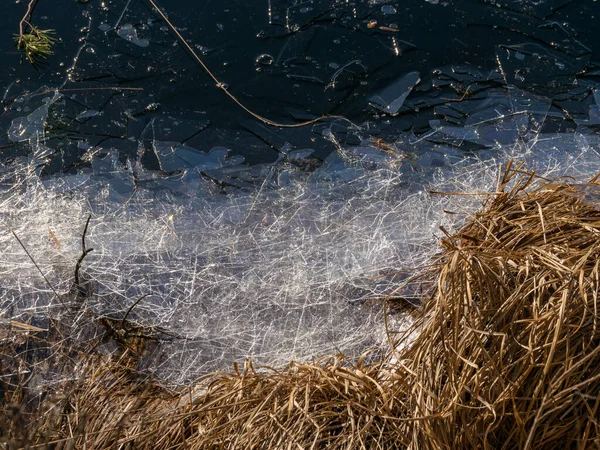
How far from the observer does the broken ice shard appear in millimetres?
3658

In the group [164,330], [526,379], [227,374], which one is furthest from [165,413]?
[526,379]

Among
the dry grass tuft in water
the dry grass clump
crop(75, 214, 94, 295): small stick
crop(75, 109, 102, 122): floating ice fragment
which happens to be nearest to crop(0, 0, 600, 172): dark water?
crop(75, 109, 102, 122): floating ice fragment

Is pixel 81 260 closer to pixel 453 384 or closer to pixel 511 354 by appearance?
pixel 453 384

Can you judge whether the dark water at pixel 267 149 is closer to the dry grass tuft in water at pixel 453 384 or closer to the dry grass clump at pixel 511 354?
the dry grass tuft in water at pixel 453 384

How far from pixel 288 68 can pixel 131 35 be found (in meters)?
0.86

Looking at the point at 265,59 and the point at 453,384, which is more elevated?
the point at 265,59

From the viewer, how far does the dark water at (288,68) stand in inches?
141

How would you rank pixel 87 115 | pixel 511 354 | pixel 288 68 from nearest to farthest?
pixel 511 354 → pixel 87 115 → pixel 288 68

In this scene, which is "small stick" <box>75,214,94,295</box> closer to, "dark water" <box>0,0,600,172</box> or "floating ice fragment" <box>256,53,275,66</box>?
"dark water" <box>0,0,600,172</box>

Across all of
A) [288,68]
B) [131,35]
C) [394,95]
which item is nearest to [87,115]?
[131,35]

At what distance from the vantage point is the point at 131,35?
12.7ft

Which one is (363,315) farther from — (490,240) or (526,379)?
(526,379)

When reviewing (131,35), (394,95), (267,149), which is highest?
(131,35)

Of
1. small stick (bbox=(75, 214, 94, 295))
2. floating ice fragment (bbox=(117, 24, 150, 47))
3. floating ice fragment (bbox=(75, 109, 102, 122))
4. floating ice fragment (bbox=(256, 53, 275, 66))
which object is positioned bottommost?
small stick (bbox=(75, 214, 94, 295))
